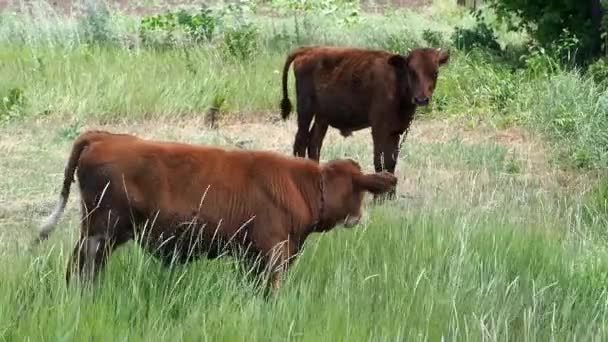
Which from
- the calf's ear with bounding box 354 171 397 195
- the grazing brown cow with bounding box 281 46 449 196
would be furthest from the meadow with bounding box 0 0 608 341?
the grazing brown cow with bounding box 281 46 449 196

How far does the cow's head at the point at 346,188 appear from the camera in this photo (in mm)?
5547

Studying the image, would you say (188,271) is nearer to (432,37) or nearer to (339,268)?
(339,268)

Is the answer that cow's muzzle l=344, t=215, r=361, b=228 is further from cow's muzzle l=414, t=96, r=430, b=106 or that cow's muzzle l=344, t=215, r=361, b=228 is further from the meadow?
cow's muzzle l=414, t=96, r=430, b=106

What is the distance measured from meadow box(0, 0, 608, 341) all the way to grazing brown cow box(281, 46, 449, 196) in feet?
1.83

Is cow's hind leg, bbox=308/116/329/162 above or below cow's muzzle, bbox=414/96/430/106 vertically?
below

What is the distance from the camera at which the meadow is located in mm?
4746

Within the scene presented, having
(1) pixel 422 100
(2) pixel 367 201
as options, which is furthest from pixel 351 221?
(1) pixel 422 100

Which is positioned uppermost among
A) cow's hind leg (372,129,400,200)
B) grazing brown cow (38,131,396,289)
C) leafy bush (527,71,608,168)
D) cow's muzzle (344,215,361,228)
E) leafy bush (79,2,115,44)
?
grazing brown cow (38,131,396,289)

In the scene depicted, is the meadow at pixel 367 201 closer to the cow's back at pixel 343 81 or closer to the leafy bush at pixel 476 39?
the leafy bush at pixel 476 39

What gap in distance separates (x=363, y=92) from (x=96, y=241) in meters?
4.46

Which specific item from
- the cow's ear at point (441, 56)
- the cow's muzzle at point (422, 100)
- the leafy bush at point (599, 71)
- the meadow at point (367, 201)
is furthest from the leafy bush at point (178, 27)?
the cow's muzzle at point (422, 100)

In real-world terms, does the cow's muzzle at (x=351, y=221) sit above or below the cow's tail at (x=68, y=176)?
below

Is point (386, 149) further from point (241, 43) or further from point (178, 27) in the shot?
point (178, 27)

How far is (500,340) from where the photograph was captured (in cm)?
471
